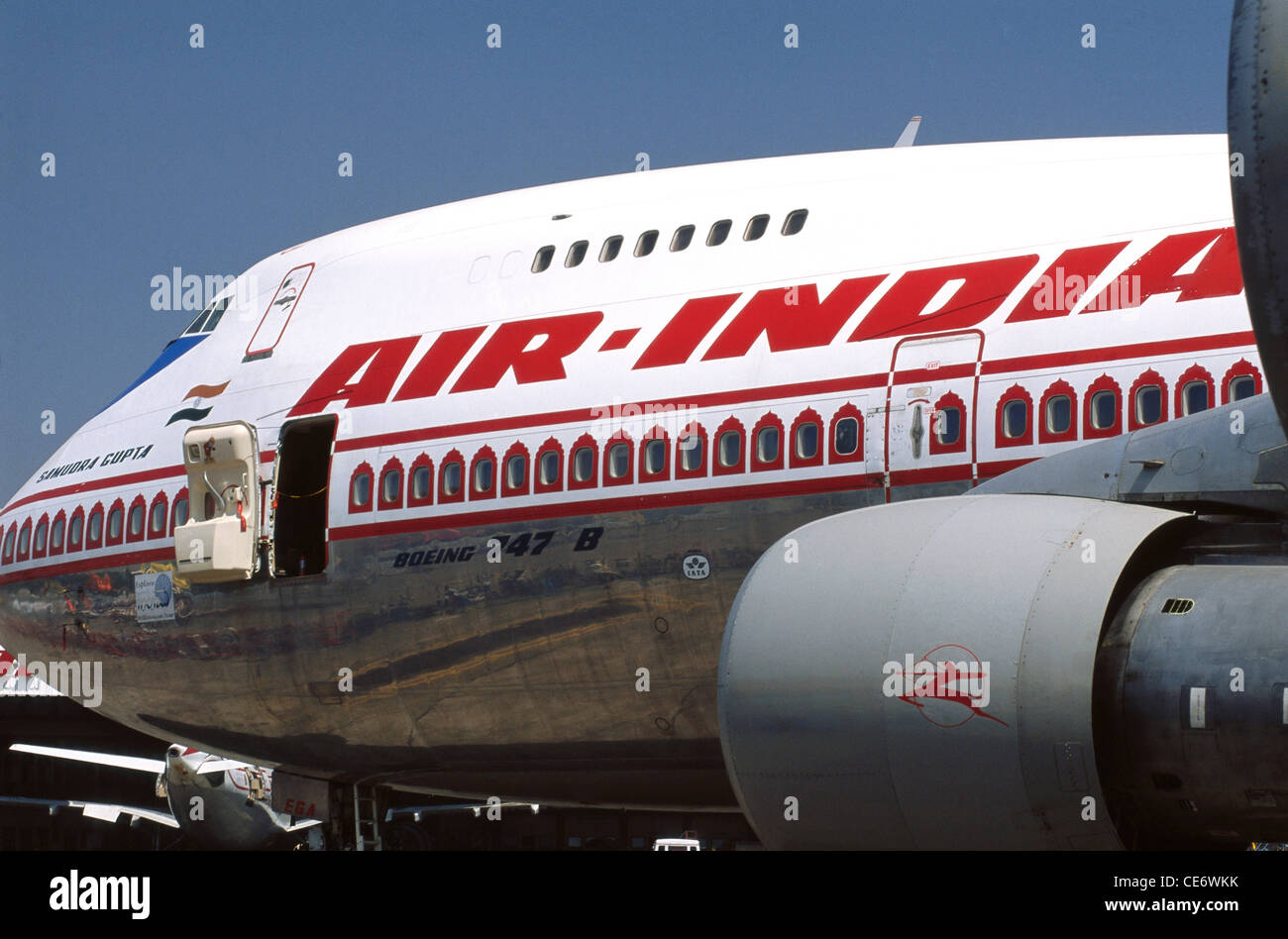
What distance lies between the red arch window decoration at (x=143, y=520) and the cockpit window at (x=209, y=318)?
2019mm

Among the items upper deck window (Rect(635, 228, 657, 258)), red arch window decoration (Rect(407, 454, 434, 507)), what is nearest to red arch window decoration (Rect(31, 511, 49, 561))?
red arch window decoration (Rect(407, 454, 434, 507))

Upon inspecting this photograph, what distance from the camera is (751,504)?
1138 cm

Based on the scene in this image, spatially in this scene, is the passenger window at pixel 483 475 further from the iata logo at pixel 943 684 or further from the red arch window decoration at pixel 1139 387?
the iata logo at pixel 943 684

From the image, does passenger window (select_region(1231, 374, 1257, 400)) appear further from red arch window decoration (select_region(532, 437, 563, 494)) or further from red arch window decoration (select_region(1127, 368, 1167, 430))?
red arch window decoration (select_region(532, 437, 563, 494))

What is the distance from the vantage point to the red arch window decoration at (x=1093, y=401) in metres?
10.2

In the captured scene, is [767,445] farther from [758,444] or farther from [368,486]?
[368,486]

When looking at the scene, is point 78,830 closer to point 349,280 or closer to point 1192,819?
point 349,280

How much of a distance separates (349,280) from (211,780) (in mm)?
15813

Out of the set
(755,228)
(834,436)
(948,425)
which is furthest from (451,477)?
(948,425)

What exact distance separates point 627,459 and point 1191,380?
160 inches

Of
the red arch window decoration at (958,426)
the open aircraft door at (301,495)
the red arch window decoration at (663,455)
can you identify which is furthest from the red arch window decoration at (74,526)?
the red arch window decoration at (958,426)

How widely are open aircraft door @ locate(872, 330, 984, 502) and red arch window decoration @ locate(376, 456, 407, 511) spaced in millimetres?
4301
